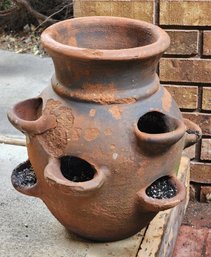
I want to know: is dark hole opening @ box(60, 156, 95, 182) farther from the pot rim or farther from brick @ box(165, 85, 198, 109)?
brick @ box(165, 85, 198, 109)

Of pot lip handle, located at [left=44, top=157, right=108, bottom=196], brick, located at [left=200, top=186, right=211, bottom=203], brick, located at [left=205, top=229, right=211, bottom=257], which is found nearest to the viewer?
pot lip handle, located at [left=44, top=157, right=108, bottom=196]

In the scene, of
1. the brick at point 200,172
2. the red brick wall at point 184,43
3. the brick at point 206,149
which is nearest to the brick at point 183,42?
the red brick wall at point 184,43

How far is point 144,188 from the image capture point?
1949 millimetres

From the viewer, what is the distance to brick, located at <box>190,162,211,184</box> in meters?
2.79

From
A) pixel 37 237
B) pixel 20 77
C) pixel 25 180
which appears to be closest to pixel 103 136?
pixel 25 180

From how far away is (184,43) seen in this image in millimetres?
2611

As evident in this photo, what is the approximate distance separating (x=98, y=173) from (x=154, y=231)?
0.46m

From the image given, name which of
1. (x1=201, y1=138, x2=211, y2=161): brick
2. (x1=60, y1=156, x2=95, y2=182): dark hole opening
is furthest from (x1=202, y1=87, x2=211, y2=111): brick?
(x1=60, y1=156, x2=95, y2=182): dark hole opening

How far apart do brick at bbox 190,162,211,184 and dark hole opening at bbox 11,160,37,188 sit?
89cm

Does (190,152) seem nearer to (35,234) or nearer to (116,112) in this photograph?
(35,234)

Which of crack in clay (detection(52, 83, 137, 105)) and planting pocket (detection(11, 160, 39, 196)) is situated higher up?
crack in clay (detection(52, 83, 137, 105))

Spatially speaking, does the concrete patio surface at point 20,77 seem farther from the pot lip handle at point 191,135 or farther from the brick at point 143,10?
the pot lip handle at point 191,135

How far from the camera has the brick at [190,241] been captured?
2498 mm

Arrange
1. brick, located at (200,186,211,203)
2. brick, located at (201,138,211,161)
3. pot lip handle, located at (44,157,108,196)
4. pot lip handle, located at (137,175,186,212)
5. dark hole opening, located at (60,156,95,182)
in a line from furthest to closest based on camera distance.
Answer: brick, located at (200,186,211,203)
brick, located at (201,138,211,161)
dark hole opening, located at (60,156,95,182)
pot lip handle, located at (137,175,186,212)
pot lip handle, located at (44,157,108,196)
